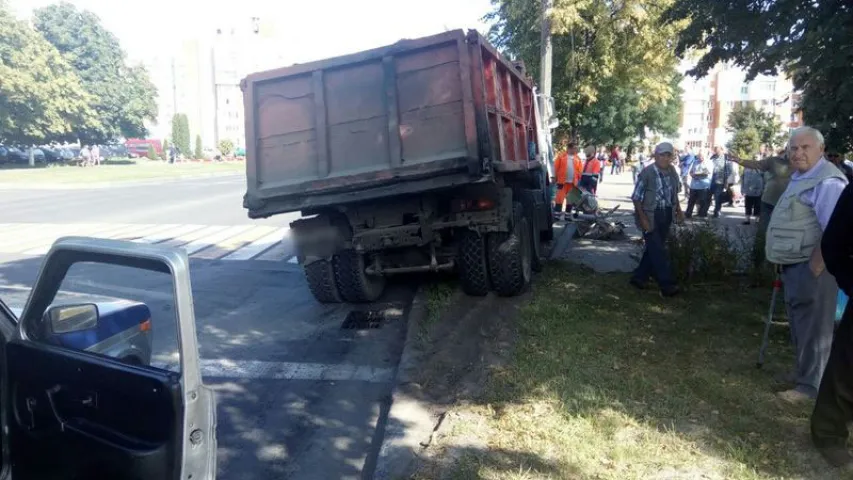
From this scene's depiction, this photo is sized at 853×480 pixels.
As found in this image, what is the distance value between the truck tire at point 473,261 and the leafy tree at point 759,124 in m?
30.7

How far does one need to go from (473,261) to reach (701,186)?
9941 millimetres

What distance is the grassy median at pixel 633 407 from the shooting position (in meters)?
3.38

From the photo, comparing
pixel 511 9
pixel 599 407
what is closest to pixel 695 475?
pixel 599 407

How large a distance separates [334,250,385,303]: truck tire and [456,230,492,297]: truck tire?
3.34 feet

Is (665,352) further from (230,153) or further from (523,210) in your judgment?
(230,153)

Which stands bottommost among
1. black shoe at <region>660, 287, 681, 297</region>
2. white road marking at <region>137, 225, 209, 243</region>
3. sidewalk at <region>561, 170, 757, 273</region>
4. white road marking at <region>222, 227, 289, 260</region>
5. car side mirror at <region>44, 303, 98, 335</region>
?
black shoe at <region>660, 287, 681, 297</region>

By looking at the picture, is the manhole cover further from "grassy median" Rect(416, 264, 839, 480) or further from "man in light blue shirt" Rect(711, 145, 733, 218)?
"man in light blue shirt" Rect(711, 145, 733, 218)

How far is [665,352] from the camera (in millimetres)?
5035

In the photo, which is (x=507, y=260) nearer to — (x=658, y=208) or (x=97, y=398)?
(x=658, y=208)

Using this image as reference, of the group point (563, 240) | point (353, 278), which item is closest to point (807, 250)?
point (353, 278)

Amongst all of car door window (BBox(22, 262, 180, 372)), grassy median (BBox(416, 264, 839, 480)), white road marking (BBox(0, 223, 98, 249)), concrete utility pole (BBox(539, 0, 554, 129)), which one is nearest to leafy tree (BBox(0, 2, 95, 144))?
white road marking (BBox(0, 223, 98, 249))

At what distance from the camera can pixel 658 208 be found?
6793 millimetres

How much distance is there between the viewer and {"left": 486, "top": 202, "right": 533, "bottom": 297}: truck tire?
6.58 m

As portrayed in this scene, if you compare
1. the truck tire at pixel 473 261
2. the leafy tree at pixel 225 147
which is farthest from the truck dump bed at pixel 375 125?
the leafy tree at pixel 225 147
